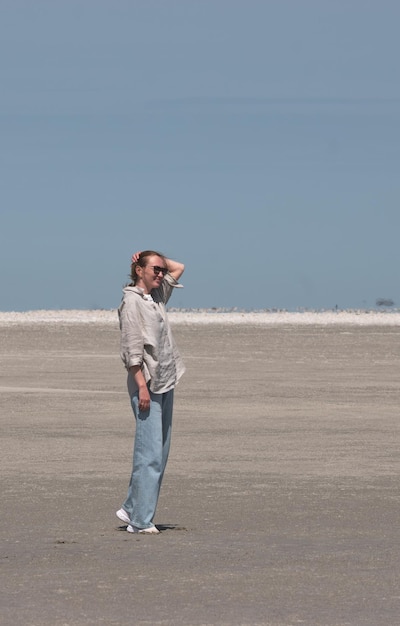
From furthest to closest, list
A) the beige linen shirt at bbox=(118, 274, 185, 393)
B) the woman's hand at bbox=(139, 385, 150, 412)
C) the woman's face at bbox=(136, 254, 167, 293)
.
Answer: the woman's face at bbox=(136, 254, 167, 293), the beige linen shirt at bbox=(118, 274, 185, 393), the woman's hand at bbox=(139, 385, 150, 412)

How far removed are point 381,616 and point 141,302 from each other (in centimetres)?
356

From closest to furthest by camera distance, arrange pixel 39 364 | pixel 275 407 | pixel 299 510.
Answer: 1. pixel 299 510
2. pixel 275 407
3. pixel 39 364

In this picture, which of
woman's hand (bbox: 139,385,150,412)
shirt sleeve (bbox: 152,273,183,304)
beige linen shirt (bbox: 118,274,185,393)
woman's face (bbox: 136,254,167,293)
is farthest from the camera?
shirt sleeve (bbox: 152,273,183,304)

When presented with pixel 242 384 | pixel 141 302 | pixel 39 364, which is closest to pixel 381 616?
pixel 141 302

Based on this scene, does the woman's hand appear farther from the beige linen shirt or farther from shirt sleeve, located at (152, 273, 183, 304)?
shirt sleeve, located at (152, 273, 183, 304)

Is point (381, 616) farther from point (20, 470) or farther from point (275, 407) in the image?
point (275, 407)

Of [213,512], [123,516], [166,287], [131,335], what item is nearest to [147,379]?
[131,335]

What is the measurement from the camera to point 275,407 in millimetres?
22000

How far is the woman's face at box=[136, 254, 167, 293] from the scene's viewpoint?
10234 millimetres

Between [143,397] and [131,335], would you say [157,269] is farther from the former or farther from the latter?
[143,397]

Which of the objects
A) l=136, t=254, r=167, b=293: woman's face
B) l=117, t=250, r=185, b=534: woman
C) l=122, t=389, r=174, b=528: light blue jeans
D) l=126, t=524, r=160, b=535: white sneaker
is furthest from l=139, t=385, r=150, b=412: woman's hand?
l=126, t=524, r=160, b=535: white sneaker

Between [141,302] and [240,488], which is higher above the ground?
[141,302]

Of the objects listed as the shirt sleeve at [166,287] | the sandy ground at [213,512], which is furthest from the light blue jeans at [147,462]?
the shirt sleeve at [166,287]

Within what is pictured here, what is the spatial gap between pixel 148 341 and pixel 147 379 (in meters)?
0.27
